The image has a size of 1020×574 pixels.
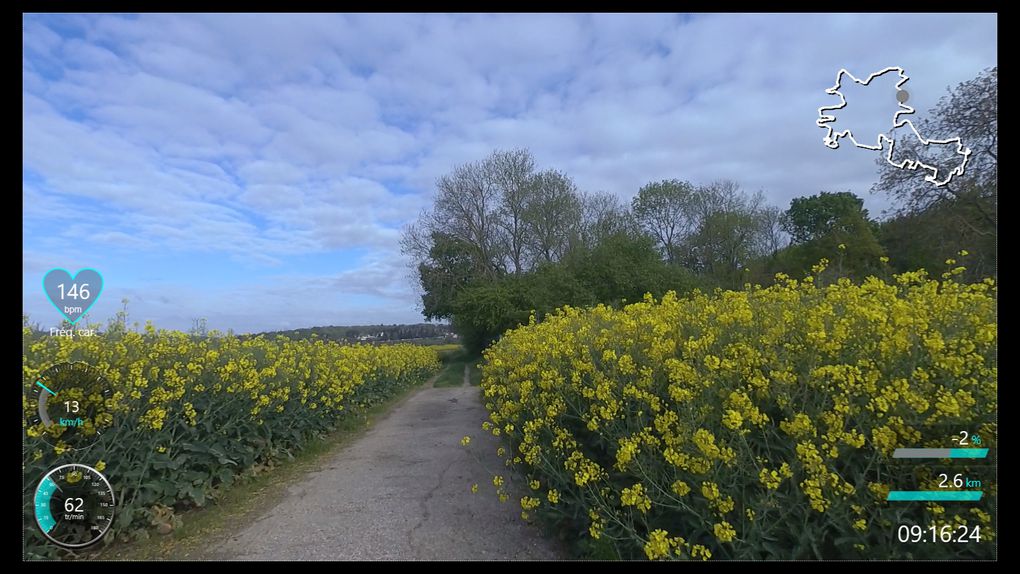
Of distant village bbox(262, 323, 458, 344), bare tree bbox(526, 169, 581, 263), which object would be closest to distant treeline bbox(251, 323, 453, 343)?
distant village bbox(262, 323, 458, 344)

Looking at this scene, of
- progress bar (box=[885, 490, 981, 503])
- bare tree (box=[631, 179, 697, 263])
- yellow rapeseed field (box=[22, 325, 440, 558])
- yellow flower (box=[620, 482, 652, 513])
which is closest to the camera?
progress bar (box=[885, 490, 981, 503])

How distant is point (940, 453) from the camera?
164cm

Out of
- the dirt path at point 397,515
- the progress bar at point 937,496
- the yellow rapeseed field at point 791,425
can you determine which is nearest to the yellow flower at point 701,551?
the yellow rapeseed field at point 791,425

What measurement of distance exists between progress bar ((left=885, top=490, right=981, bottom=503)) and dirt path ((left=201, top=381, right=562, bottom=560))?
76.2 inches

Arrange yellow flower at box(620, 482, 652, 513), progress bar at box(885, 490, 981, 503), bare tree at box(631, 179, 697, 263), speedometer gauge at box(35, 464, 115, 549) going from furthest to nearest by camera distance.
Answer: bare tree at box(631, 179, 697, 263) → speedometer gauge at box(35, 464, 115, 549) → yellow flower at box(620, 482, 652, 513) → progress bar at box(885, 490, 981, 503)

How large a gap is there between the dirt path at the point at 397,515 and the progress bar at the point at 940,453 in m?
2.00

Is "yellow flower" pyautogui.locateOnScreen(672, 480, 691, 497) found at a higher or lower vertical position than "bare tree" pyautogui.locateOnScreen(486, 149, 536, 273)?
lower

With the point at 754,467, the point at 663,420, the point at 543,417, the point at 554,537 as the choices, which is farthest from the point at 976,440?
the point at 554,537

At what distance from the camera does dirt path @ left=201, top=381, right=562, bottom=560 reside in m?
3.19

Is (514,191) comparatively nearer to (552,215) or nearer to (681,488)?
(552,215)

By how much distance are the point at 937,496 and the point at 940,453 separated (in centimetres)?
14

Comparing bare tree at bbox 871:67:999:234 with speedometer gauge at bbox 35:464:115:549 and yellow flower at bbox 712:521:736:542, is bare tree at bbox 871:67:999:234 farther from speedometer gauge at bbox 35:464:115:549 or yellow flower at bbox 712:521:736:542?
speedometer gauge at bbox 35:464:115:549

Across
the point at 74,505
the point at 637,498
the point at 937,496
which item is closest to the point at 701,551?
the point at 637,498
